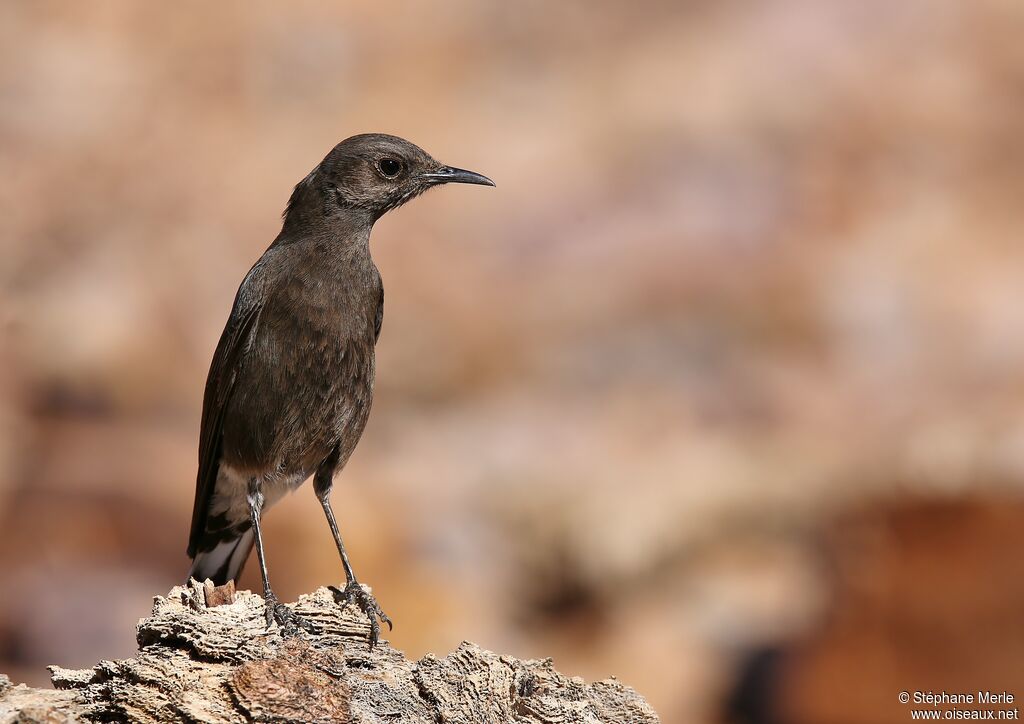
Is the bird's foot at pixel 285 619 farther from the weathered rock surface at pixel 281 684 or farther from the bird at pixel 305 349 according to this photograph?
the bird at pixel 305 349

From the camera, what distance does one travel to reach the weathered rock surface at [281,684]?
15.5 feet

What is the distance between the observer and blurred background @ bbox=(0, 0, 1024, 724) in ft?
35.5

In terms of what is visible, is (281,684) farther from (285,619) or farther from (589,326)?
(589,326)

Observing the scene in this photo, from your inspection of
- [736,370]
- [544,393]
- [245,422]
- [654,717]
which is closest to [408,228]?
[544,393]

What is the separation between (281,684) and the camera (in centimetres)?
479

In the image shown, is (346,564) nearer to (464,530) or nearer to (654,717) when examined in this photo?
(654,717)

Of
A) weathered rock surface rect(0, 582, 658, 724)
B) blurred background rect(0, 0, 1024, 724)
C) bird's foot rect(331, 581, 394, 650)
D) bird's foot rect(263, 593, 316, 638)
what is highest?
blurred background rect(0, 0, 1024, 724)

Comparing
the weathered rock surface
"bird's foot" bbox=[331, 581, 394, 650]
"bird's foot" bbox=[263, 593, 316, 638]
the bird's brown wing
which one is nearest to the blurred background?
the bird's brown wing

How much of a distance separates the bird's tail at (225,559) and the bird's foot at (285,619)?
1862 millimetres

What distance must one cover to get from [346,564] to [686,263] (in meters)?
9.78

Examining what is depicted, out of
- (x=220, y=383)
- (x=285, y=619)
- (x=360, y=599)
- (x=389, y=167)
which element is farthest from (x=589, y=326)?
(x=285, y=619)

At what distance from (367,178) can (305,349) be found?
3.70 feet

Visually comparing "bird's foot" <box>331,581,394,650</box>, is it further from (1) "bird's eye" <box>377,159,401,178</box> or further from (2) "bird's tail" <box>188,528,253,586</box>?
(1) "bird's eye" <box>377,159,401,178</box>

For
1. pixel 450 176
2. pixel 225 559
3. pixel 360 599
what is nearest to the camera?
pixel 360 599
